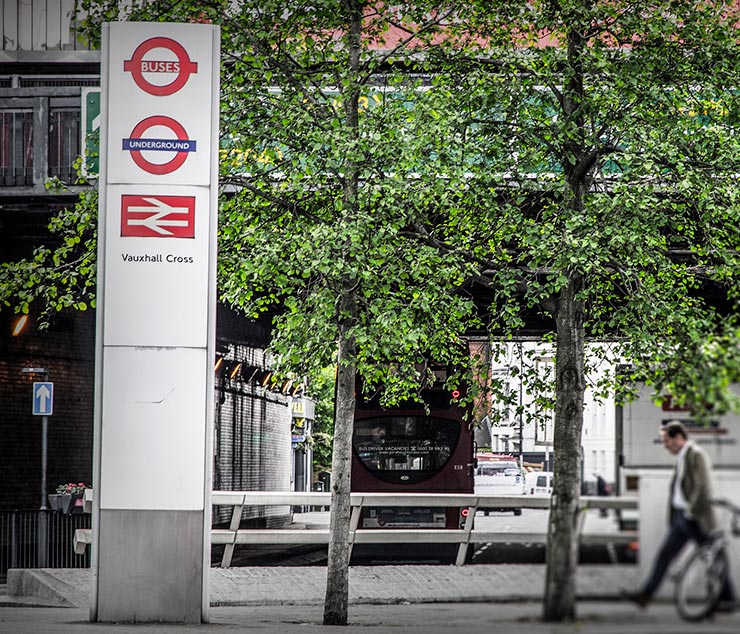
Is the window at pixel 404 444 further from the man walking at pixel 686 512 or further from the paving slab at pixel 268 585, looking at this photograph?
the man walking at pixel 686 512

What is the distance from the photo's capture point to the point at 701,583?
152cm

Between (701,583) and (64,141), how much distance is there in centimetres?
1687

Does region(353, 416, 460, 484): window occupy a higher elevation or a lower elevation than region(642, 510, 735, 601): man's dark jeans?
lower

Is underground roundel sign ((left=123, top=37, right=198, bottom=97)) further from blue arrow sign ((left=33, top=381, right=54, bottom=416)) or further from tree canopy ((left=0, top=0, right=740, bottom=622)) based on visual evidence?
blue arrow sign ((left=33, top=381, right=54, bottom=416))

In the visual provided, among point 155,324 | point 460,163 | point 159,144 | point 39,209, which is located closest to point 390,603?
point 155,324

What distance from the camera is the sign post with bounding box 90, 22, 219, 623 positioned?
37.8 feet

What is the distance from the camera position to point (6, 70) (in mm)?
20812

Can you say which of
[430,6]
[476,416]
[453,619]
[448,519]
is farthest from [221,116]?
[453,619]

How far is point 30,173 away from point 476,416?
7205 mm

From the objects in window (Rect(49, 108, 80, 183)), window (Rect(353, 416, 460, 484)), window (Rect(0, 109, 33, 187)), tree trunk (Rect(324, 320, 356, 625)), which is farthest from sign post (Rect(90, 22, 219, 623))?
window (Rect(353, 416, 460, 484))

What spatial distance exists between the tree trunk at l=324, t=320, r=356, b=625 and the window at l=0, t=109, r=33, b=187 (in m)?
6.75

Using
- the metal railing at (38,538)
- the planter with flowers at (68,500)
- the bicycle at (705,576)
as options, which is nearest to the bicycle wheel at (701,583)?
the bicycle at (705,576)

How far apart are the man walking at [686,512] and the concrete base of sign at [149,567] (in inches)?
405

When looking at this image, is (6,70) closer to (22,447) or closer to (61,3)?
(61,3)
